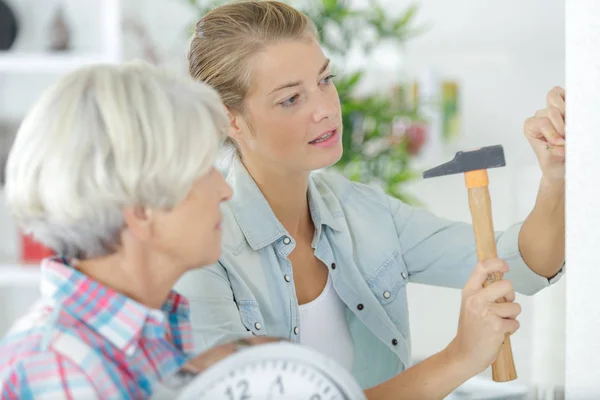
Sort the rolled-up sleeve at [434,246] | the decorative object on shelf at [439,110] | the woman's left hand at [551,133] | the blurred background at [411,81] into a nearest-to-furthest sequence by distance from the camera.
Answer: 1. the woman's left hand at [551,133]
2. the rolled-up sleeve at [434,246]
3. the blurred background at [411,81]
4. the decorative object on shelf at [439,110]

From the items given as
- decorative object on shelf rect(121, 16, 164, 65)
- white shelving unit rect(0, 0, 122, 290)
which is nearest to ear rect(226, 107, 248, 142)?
white shelving unit rect(0, 0, 122, 290)

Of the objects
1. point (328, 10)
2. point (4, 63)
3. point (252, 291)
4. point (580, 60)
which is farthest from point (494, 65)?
point (580, 60)

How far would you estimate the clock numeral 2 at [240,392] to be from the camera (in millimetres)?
577

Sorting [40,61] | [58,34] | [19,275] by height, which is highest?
[58,34]

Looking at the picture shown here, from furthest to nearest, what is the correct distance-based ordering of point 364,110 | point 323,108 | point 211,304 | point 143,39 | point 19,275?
1. point 143,39
2. point 19,275
3. point 364,110
4. point 323,108
5. point 211,304

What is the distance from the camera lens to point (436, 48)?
159 inches

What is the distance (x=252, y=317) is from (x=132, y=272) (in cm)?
42

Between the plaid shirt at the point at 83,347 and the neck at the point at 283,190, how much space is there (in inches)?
22.6

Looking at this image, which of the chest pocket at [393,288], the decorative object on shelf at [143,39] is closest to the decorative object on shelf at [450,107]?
the decorative object on shelf at [143,39]

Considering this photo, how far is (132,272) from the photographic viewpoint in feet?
2.22

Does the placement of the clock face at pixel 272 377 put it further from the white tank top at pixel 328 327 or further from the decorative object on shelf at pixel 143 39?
the decorative object on shelf at pixel 143 39

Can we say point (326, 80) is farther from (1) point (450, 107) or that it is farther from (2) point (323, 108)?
(1) point (450, 107)

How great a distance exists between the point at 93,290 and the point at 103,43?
259 cm

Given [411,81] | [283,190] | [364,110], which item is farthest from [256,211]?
[411,81]
